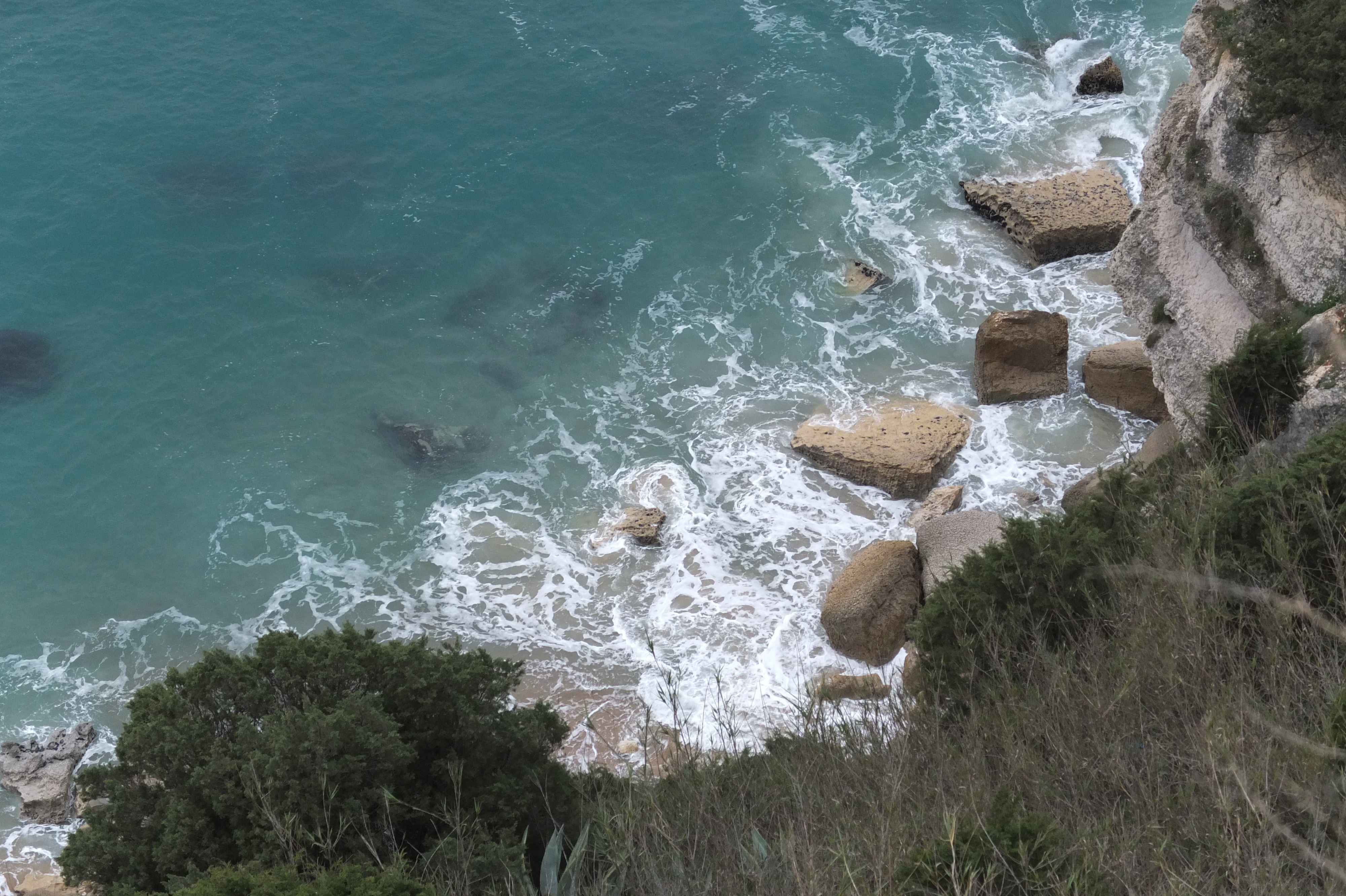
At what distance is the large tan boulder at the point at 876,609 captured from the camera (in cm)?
2072

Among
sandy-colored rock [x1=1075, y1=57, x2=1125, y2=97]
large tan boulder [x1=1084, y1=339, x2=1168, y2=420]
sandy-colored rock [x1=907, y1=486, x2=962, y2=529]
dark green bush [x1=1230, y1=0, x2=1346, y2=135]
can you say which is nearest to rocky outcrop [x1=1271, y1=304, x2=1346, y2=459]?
dark green bush [x1=1230, y1=0, x2=1346, y2=135]

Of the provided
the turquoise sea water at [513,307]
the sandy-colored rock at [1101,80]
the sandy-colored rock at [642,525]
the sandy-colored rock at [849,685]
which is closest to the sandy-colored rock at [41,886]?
the turquoise sea water at [513,307]

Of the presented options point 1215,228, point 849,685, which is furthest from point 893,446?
point 1215,228

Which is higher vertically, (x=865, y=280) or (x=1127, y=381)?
(x=1127, y=381)

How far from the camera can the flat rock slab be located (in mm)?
28984

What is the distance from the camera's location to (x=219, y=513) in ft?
83.1

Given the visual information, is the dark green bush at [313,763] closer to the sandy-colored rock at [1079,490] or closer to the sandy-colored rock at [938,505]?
the sandy-colored rock at [938,505]

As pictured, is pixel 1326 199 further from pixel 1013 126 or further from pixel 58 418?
pixel 58 418

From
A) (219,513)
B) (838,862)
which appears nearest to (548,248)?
(219,513)

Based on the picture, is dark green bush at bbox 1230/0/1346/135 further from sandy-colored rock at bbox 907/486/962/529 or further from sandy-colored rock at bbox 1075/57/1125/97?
sandy-colored rock at bbox 1075/57/1125/97

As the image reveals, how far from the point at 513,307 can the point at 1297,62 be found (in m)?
18.4

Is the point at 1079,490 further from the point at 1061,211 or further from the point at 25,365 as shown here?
the point at 25,365

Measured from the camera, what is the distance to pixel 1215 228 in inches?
794

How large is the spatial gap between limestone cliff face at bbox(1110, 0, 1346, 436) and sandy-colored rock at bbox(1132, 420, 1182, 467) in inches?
20.9
